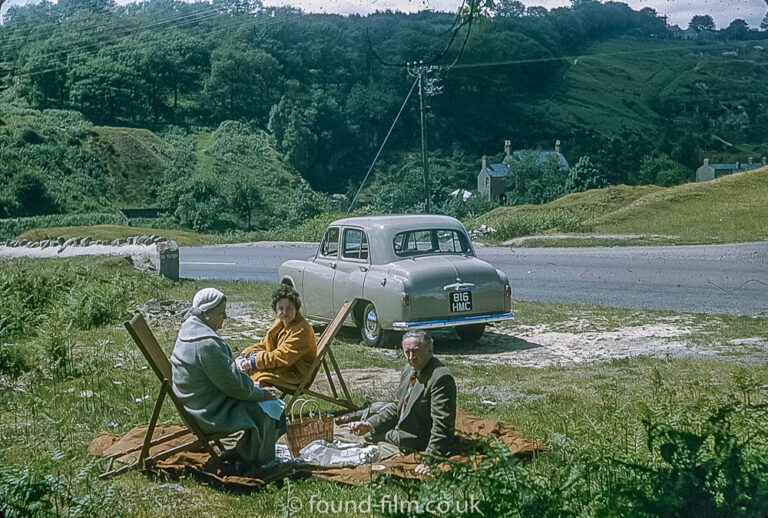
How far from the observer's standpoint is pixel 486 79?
63.4 feet

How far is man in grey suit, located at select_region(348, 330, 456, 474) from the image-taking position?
15.0 feet

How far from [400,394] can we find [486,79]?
15.3 meters

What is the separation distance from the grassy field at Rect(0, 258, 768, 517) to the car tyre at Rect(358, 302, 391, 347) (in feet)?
0.45

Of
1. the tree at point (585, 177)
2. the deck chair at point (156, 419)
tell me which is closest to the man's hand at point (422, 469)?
the deck chair at point (156, 419)

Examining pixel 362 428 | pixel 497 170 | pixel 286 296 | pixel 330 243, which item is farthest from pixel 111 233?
pixel 497 170

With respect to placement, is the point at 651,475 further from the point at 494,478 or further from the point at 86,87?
the point at 86,87

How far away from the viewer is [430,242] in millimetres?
9148

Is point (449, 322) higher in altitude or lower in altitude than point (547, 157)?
lower

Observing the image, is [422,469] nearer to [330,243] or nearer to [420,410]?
[420,410]

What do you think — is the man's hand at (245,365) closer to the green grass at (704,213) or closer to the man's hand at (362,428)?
the man's hand at (362,428)

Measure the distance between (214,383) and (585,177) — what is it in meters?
27.2

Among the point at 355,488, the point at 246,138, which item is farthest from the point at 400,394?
the point at 246,138

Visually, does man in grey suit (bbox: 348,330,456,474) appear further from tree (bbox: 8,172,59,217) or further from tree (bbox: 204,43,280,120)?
tree (bbox: 8,172,59,217)

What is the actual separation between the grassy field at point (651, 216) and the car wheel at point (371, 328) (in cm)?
736
